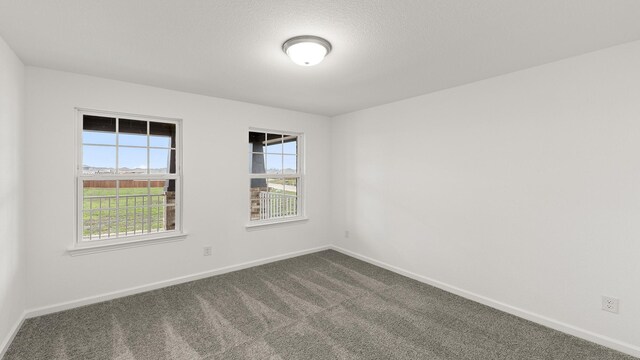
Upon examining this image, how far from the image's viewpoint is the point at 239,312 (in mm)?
2689

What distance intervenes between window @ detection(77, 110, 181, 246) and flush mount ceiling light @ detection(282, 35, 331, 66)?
6.67 ft

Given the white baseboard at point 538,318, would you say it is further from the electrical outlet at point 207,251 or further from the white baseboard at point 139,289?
the electrical outlet at point 207,251

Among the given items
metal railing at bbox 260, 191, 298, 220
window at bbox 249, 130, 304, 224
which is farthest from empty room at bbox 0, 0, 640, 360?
metal railing at bbox 260, 191, 298, 220

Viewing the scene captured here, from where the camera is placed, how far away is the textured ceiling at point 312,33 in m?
1.66

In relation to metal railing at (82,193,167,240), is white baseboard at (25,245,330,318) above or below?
below

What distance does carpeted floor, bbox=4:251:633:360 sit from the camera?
6.91 ft

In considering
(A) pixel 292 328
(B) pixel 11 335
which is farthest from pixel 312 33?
(B) pixel 11 335

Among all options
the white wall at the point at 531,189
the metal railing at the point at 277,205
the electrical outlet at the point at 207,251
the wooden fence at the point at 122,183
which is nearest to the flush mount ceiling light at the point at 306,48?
the white wall at the point at 531,189

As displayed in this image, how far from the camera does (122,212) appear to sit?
3.21 m

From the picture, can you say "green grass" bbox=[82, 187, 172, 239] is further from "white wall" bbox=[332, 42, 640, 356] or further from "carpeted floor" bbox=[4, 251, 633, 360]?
"white wall" bbox=[332, 42, 640, 356]

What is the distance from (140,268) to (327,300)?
6.84ft

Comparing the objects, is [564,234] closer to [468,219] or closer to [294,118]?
[468,219]

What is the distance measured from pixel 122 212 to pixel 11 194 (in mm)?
1032

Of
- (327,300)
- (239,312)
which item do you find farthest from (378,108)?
(239,312)
